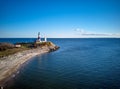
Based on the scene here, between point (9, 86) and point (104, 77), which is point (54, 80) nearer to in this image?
point (9, 86)

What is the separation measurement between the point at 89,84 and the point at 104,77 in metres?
5.91

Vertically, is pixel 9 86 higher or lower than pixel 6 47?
lower

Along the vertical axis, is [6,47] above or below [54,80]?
above

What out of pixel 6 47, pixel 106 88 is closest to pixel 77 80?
pixel 106 88

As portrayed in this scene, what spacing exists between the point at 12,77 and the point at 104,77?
20.7 metres

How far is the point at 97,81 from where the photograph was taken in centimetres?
2792

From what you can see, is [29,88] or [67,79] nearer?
[29,88]

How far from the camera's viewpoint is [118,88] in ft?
78.7

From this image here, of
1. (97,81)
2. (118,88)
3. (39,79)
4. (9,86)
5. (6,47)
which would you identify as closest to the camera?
(118,88)

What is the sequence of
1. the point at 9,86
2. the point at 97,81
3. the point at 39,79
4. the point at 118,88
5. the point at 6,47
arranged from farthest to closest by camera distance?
1. the point at 6,47
2. the point at 39,79
3. the point at 97,81
4. the point at 9,86
5. the point at 118,88

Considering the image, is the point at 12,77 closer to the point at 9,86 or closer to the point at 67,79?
the point at 9,86

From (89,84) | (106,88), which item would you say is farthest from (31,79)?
(106,88)

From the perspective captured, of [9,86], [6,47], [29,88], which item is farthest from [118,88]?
[6,47]

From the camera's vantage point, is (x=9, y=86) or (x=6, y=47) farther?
(x=6, y=47)
